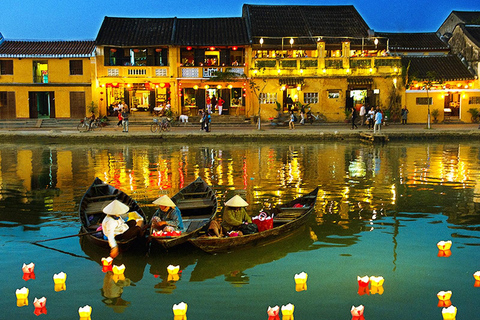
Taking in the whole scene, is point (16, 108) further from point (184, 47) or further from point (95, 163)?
point (95, 163)

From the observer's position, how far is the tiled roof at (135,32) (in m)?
32.9

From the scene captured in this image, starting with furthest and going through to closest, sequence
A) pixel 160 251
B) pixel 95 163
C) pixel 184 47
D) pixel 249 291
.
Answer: pixel 184 47 < pixel 95 163 < pixel 160 251 < pixel 249 291

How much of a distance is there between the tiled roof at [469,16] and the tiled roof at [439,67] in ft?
17.0

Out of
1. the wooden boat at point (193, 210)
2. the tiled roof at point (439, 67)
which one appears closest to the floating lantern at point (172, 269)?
the wooden boat at point (193, 210)

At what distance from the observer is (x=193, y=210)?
11.0m

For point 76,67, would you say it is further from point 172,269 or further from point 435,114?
point 172,269

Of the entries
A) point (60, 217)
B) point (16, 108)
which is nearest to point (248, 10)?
point (16, 108)

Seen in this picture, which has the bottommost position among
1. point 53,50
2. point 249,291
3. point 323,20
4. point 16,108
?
point 249,291

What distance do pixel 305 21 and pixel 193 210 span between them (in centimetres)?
2639

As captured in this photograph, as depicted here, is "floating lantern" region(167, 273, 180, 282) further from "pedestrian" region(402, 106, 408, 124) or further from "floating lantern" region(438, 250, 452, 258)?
"pedestrian" region(402, 106, 408, 124)

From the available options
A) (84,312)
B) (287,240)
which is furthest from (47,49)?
(84,312)

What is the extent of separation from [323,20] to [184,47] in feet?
32.2

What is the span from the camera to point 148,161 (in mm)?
21094

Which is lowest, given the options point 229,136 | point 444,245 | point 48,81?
point 444,245
